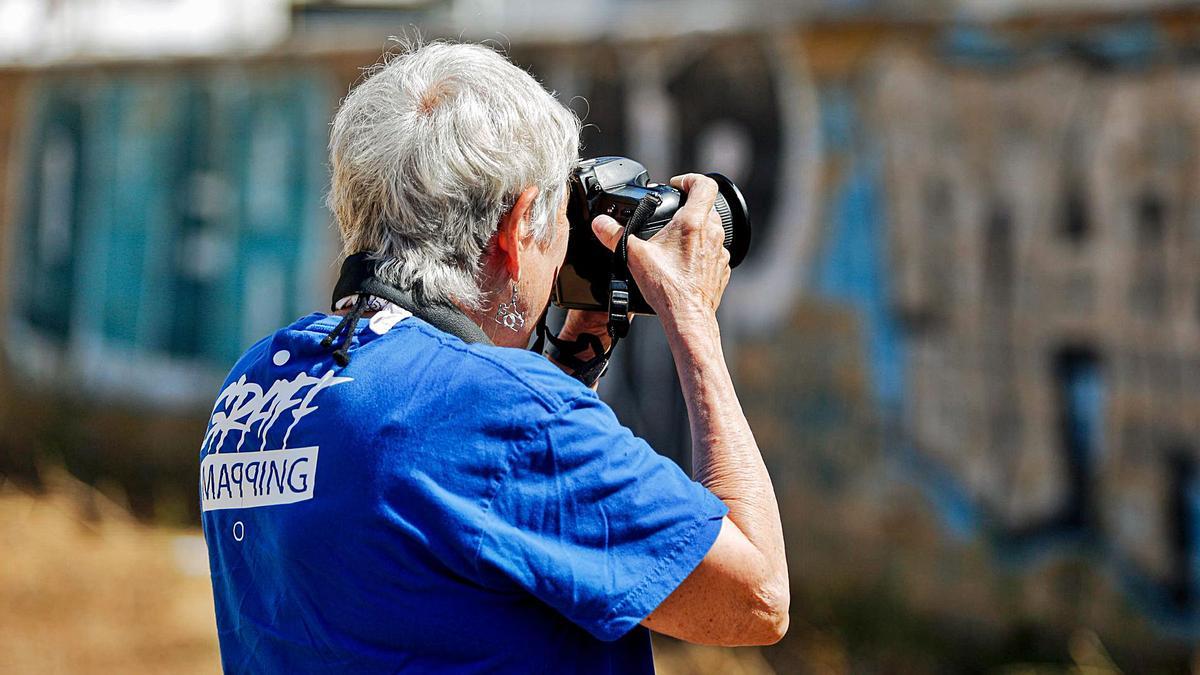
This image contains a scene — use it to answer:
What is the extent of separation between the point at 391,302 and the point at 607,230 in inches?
13.6

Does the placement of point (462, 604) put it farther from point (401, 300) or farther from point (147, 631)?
point (147, 631)

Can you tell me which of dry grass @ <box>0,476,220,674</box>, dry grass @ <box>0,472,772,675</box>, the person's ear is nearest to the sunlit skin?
the person's ear

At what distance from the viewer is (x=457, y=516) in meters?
1.41

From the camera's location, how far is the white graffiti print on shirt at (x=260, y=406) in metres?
1.54

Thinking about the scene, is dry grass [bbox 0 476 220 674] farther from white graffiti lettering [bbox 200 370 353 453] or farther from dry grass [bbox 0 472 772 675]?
white graffiti lettering [bbox 200 370 353 453]

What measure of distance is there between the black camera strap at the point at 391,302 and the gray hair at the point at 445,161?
0.01m

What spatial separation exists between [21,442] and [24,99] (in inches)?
81.6

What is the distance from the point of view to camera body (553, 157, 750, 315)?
69.6 inches

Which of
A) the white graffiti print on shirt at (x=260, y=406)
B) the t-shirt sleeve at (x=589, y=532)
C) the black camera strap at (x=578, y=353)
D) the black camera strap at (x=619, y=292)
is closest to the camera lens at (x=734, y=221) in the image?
the black camera strap at (x=619, y=292)

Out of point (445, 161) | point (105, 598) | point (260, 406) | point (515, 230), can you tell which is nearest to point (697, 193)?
point (515, 230)

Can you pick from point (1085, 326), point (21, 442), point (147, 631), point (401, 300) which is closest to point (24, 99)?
point (21, 442)

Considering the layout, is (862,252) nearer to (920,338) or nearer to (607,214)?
(920,338)

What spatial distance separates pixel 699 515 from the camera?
1448 millimetres

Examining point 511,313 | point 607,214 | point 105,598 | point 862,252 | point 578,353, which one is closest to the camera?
point 511,313
